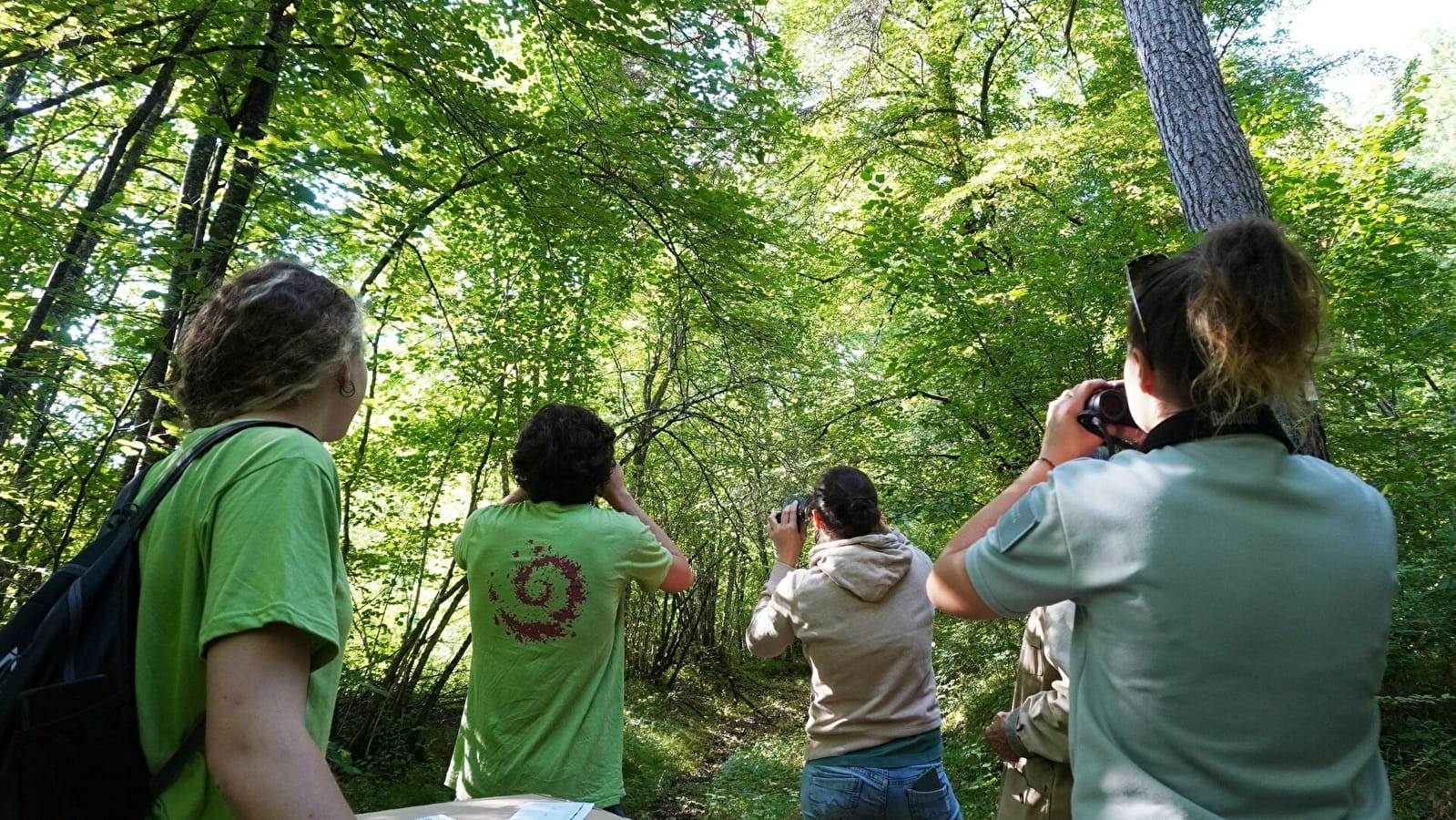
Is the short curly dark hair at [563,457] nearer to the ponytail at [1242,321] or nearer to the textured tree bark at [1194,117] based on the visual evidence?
the ponytail at [1242,321]

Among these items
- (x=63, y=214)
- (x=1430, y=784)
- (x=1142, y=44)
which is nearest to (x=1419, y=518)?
(x=1430, y=784)

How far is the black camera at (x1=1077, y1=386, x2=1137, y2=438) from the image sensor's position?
1.41 m

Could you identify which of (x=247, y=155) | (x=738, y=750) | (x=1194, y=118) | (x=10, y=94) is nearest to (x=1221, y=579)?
(x=1194, y=118)

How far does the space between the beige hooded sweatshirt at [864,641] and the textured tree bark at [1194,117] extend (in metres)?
2.14

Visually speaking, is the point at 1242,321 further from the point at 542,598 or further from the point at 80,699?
the point at 542,598

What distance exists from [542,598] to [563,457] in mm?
414

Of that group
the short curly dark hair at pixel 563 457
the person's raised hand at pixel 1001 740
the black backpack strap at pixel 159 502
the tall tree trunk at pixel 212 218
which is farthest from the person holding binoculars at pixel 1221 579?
the tall tree trunk at pixel 212 218

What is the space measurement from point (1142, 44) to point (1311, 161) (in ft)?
11.5

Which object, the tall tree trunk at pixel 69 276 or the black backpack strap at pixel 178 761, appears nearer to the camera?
the black backpack strap at pixel 178 761

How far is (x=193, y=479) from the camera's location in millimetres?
1024

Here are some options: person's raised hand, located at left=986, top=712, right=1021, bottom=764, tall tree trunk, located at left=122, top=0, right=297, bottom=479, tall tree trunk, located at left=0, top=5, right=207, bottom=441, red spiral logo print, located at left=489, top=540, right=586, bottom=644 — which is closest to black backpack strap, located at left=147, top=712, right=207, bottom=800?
red spiral logo print, located at left=489, top=540, right=586, bottom=644

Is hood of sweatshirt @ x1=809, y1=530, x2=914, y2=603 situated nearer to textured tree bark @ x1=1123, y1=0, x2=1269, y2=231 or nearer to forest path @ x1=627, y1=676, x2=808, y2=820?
textured tree bark @ x1=1123, y1=0, x2=1269, y2=231

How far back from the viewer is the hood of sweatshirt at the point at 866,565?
254 cm

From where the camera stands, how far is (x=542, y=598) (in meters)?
2.24
